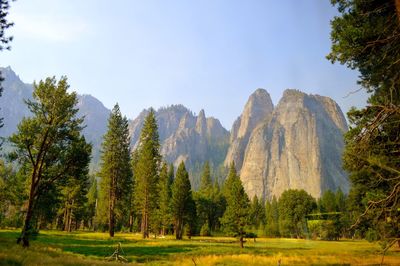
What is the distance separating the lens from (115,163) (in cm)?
5159

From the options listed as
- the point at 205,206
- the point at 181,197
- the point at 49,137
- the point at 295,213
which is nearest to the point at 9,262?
the point at 49,137

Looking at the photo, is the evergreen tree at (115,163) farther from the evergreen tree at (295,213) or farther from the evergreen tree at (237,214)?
the evergreen tree at (295,213)

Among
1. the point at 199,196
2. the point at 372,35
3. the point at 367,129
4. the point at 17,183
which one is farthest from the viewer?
the point at 199,196

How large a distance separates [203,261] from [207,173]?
91098 mm

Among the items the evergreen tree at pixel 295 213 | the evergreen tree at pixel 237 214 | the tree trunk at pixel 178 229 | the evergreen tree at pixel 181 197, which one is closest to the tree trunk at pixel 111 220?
the tree trunk at pixel 178 229

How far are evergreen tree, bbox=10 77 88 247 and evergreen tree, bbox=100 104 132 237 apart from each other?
82.5ft

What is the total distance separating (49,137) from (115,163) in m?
27.3

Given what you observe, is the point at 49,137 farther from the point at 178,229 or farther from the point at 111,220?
the point at 178,229

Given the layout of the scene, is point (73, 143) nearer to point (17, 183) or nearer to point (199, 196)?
point (17, 183)

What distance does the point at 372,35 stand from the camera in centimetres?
1112

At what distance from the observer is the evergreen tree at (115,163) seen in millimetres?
51625

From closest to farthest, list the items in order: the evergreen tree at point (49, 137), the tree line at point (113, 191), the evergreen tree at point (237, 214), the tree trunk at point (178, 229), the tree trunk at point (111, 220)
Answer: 1. the evergreen tree at point (49, 137)
2. the tree line at point (113, 191)
3. the tree trunk at point (111, 220)
4. the evergreen tree at point (237, 214)
5. the tree trunk at point (178, 229)

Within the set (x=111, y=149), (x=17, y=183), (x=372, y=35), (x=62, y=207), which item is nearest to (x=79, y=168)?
(x=372, y=35)

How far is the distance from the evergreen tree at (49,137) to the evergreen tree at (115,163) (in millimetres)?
25154
